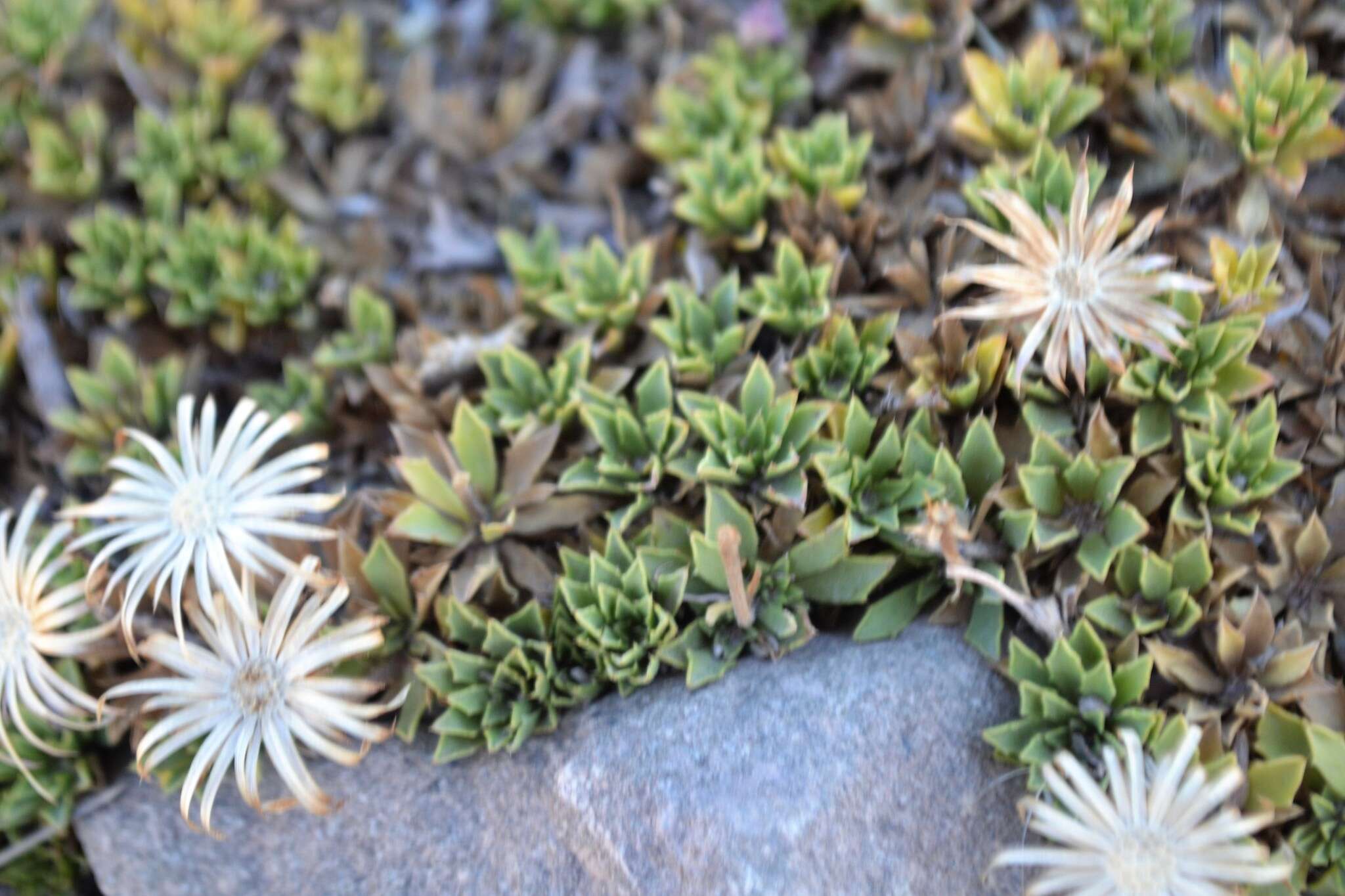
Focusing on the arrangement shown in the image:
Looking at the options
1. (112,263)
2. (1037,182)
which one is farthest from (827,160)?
(112,263)

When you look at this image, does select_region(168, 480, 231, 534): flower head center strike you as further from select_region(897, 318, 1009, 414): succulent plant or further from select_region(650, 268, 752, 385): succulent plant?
select_region(897, 318, 1009, 414): succulent plant

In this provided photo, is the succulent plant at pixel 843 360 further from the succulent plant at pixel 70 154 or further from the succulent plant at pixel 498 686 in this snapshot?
the succulent plant at pixel 70 154

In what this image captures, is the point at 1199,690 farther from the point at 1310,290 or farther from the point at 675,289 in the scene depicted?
the point at 675,289

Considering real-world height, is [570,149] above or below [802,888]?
above

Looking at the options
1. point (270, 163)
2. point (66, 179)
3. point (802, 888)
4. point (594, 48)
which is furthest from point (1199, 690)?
point (66, 179)

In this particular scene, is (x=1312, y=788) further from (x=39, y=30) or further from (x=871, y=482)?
(x=39, y=30)

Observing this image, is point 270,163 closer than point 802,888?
No

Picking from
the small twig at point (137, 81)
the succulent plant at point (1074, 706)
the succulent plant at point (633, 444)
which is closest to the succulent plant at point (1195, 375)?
the succulent plant at point (1074, 706)
